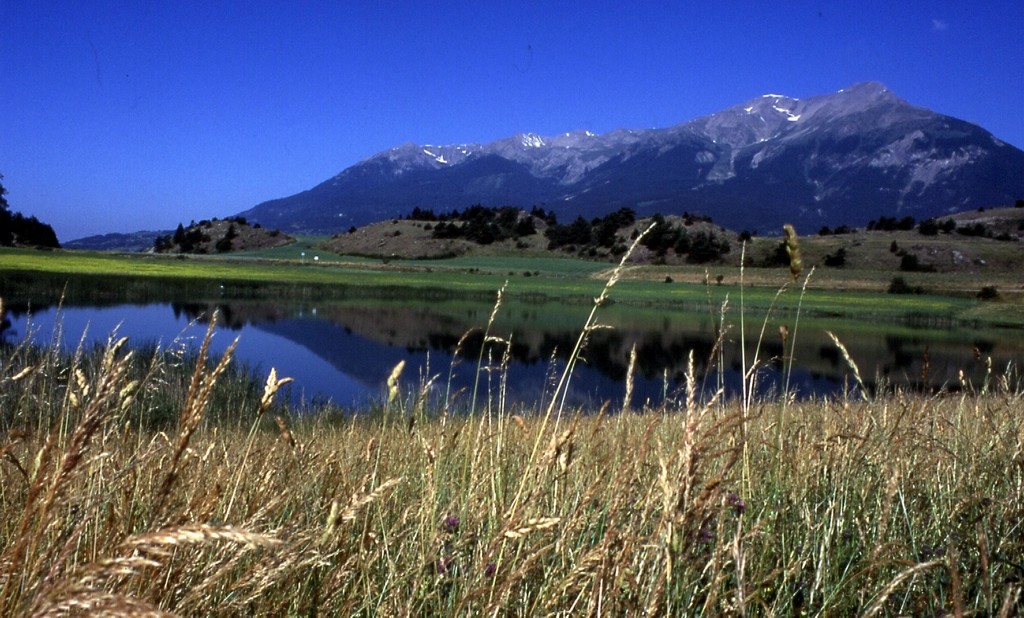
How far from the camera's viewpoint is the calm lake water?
18.1m

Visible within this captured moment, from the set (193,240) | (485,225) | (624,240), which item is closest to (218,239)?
(193,240)

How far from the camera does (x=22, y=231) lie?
6225 centimetres

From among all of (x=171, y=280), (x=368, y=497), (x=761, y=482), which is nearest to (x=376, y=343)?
(x=171, y=280)

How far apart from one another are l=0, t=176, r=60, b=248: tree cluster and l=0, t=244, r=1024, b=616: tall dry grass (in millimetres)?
67575

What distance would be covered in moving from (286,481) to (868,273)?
56928mm

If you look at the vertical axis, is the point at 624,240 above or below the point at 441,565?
above

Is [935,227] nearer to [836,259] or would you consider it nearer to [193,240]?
[836,259]

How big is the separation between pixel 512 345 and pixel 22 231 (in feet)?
190

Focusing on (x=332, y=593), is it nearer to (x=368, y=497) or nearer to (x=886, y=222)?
(x=368, y=497)

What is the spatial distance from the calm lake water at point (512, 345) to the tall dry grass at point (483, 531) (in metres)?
10.9

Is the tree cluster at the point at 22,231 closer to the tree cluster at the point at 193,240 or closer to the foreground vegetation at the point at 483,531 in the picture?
the tree cluster at the point at 193,240

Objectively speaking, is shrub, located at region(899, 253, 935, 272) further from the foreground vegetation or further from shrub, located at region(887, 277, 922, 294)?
the foreground vegetation

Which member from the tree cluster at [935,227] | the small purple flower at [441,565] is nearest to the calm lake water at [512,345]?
the small purple flower at [441,565]

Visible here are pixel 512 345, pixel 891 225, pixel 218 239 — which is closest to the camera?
pixel 512 345
